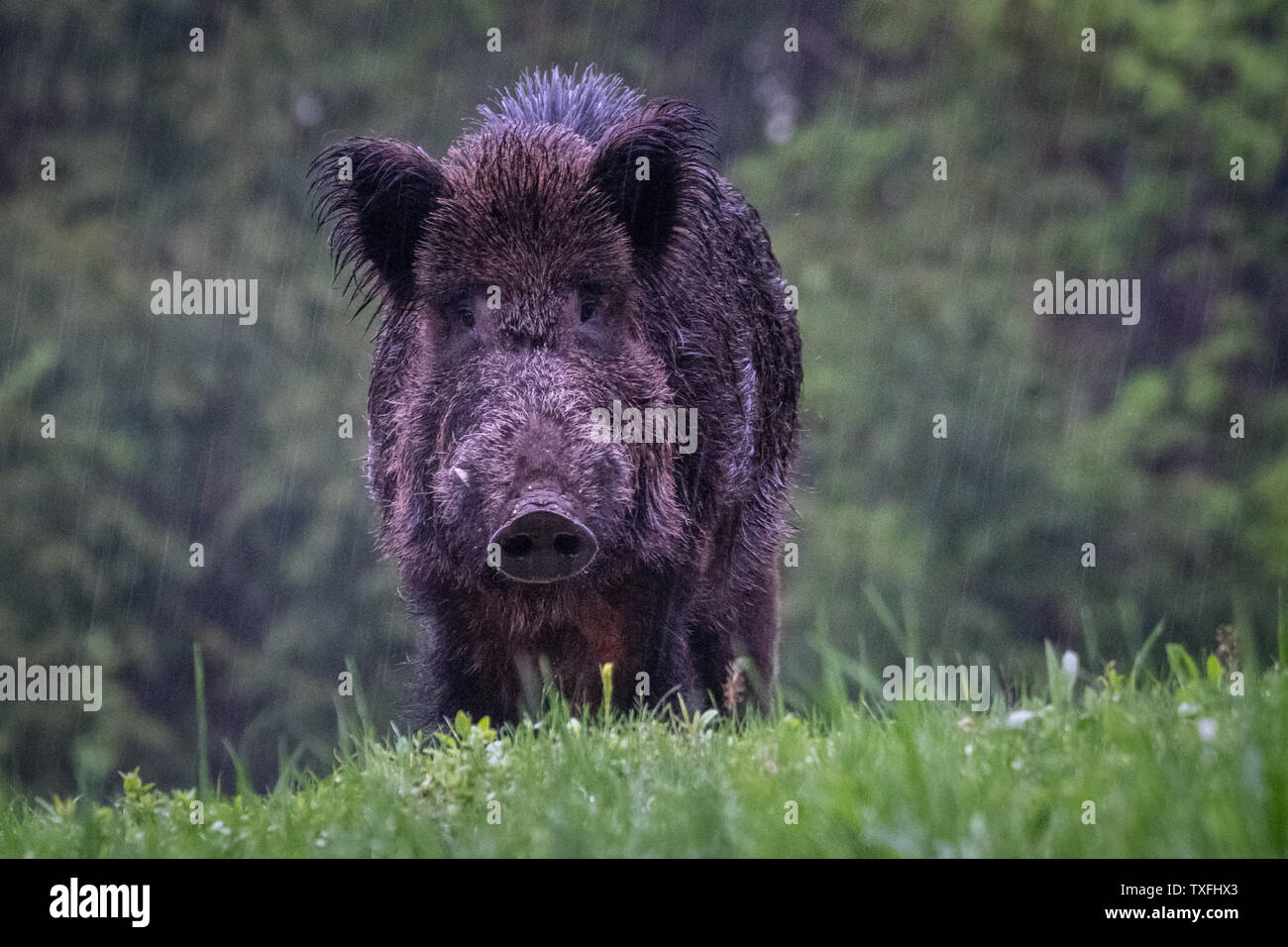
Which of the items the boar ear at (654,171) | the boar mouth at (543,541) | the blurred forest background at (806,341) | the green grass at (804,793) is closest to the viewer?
the green grass at (804,793)

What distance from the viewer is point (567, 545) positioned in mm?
3973

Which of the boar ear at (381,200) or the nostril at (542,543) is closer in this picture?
the nostril at (542,543)

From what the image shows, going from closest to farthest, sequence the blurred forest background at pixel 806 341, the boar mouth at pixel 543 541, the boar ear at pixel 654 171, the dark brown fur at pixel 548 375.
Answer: the boar mouth at pixel 543 541 < the dark brown fur at pixel 548 375 < the boar ear at pixel 654 171 < the blurred forest background at pixel 806 341

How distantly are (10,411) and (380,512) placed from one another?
272 inches

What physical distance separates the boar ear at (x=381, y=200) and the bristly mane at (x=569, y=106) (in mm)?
642

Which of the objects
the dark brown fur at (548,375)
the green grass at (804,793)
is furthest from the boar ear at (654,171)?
the green grass at (804,793)

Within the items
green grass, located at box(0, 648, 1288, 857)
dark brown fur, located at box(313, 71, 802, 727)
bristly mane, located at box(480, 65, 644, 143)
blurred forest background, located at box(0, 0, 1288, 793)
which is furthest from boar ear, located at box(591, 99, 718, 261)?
blurred forest background, located at box(0, 0, 1288, 793)

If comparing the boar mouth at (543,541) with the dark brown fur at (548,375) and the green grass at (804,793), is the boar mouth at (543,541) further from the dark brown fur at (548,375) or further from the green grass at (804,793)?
the green grass at (804,793)

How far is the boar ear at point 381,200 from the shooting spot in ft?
16.4

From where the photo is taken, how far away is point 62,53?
1309 centimetres

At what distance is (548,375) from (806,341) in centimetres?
809
